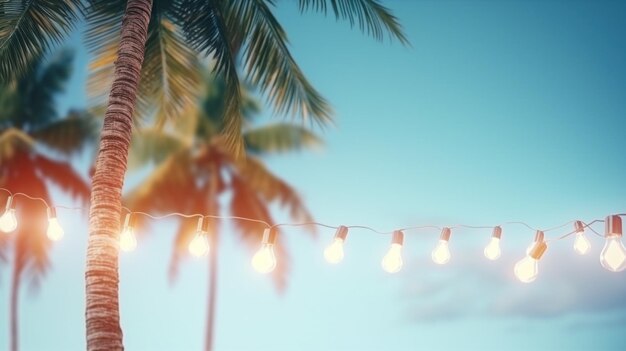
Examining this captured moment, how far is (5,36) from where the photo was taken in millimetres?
5645

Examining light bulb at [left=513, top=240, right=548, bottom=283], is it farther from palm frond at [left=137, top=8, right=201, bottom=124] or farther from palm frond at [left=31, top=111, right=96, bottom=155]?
palm frond at [left=31, top=111, right=96, bottom=155]

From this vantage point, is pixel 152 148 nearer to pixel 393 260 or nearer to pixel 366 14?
pixel 366 14

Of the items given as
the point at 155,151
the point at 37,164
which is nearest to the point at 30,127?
the point at 37,164

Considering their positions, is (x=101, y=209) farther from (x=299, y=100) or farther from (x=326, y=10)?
(x=326, y=10)

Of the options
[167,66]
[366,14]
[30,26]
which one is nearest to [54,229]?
[30,26]

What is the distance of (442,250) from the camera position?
412 centimetres

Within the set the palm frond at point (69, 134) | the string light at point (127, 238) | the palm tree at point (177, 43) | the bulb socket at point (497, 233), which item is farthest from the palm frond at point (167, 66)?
the palm frond at point (69, 134)

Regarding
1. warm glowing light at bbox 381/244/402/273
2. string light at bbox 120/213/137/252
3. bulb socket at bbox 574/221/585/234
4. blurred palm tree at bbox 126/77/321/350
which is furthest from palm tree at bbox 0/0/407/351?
blurred palm tree at bbox 126/77/321/350

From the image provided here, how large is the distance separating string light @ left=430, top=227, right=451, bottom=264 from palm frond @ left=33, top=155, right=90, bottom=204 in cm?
1218

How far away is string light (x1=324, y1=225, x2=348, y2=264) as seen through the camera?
4.14m

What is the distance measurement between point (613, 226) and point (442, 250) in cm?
122

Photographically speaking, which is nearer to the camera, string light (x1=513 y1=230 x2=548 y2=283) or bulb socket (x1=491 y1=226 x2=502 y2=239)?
string light (x1=513 y1=230 x2=548 y2=283)

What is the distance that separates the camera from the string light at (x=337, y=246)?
4141 mm

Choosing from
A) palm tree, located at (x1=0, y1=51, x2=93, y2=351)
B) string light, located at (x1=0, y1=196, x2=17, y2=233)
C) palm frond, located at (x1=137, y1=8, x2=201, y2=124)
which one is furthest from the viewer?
palm tree, located at (x1=0, y1=51, x2=93, y2=351)
